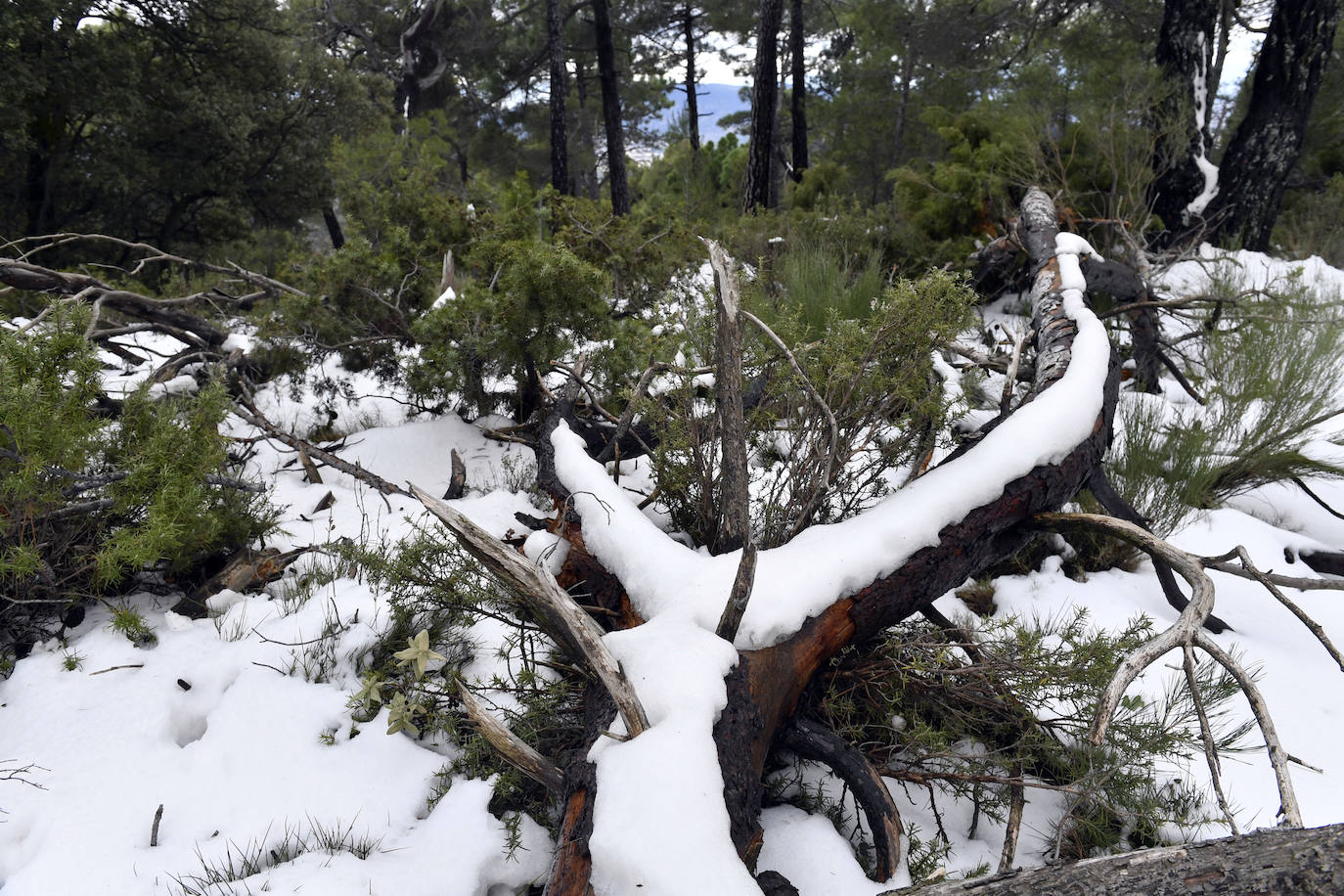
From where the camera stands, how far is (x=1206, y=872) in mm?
1045

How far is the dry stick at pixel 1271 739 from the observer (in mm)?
1279

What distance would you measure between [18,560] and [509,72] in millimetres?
15394

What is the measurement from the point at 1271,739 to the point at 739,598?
113cm

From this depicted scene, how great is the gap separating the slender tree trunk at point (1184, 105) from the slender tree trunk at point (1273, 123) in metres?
0.35

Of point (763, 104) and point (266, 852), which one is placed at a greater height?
point (763, 104)

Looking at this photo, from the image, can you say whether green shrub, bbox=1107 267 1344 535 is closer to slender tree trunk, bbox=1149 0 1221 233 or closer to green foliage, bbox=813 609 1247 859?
green foliage, bbox=813 609 1247 859

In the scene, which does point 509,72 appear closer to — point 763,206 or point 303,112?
point 303,112

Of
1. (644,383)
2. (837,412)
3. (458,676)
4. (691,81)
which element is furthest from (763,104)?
(691,81)

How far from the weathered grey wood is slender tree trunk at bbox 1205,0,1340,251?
7.34 metres

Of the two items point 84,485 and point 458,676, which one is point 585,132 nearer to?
point 84,485

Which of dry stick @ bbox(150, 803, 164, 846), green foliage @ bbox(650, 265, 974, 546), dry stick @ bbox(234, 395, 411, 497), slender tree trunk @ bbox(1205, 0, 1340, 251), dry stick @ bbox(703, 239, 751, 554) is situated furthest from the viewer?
slender tree trunk @ bbox(1205, 0, 1340, 251)

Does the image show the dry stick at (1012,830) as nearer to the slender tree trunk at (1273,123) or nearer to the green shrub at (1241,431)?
the green shrub at (1241,431)

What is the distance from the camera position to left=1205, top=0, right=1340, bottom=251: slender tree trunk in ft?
21.6

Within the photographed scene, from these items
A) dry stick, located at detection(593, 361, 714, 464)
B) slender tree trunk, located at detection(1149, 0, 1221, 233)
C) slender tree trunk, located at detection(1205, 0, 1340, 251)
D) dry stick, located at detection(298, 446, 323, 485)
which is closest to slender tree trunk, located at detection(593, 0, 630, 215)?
slender tree trunk, located at detection(1149, 0, 1221, 233)
